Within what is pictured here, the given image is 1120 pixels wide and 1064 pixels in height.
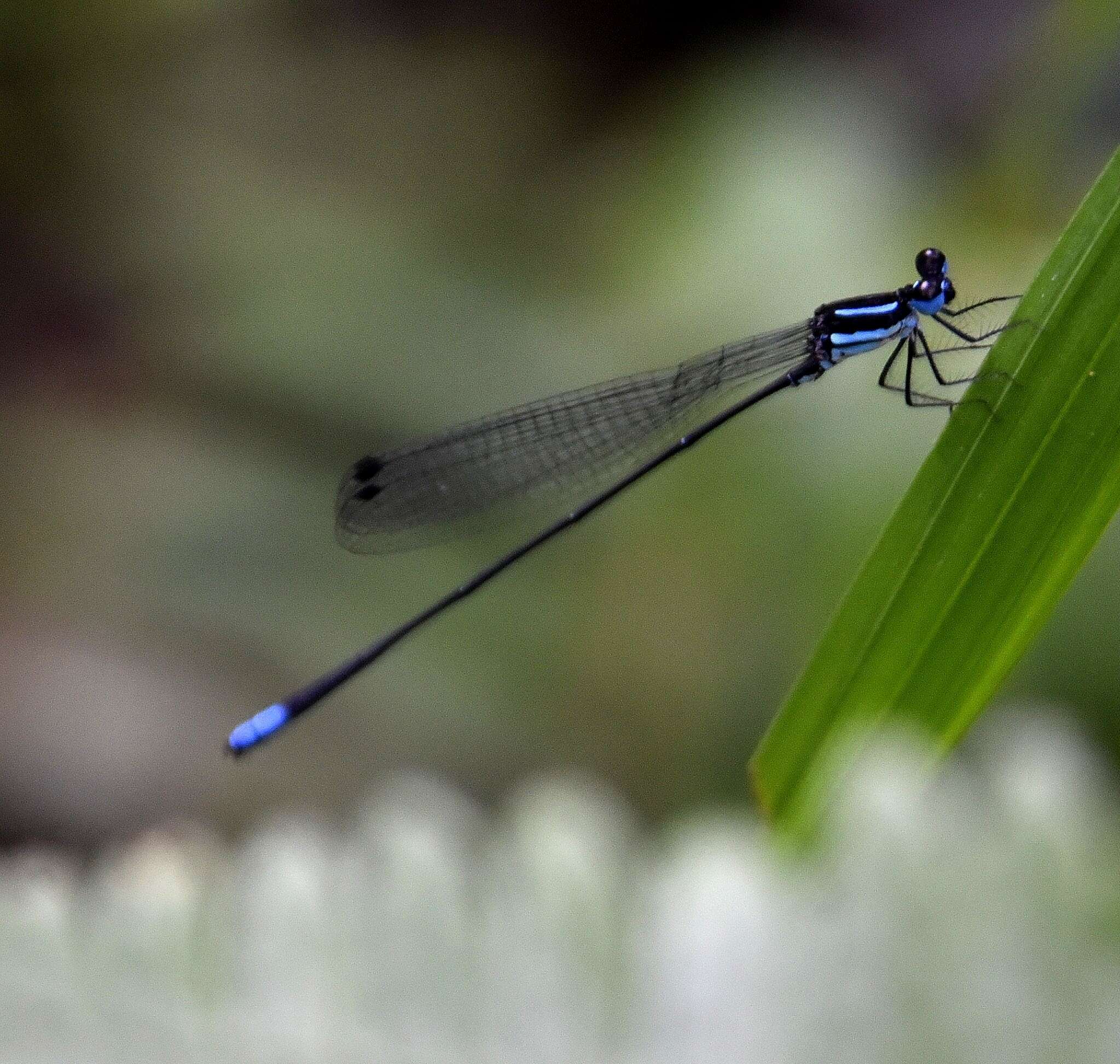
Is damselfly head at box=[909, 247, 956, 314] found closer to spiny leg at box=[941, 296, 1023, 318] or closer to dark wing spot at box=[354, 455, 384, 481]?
spiny leg at box=[941, 296, 1023, 318]

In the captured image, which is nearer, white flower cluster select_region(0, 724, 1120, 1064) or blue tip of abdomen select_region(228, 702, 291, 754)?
white flower cluster select_region(0, 724, 1120, 1064)

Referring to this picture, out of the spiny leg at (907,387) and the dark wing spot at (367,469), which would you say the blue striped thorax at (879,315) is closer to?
the spiny leg at (907,387)

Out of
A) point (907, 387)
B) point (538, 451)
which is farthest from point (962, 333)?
point (538, 451)

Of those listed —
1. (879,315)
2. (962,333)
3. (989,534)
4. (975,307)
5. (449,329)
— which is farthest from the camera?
(449,329)

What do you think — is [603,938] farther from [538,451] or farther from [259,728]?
[538,451]

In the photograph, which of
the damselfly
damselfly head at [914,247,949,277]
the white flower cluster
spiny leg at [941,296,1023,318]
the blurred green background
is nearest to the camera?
the white flower cluster


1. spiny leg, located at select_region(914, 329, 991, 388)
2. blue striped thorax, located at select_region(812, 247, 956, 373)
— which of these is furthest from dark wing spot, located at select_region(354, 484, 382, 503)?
spiny leg, located at select_region(914, 329, 991, 388)

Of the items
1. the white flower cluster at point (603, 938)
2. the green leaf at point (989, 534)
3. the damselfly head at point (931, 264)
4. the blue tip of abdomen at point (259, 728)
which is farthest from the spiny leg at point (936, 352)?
the blue tip of abdomen at point (259, 728)
